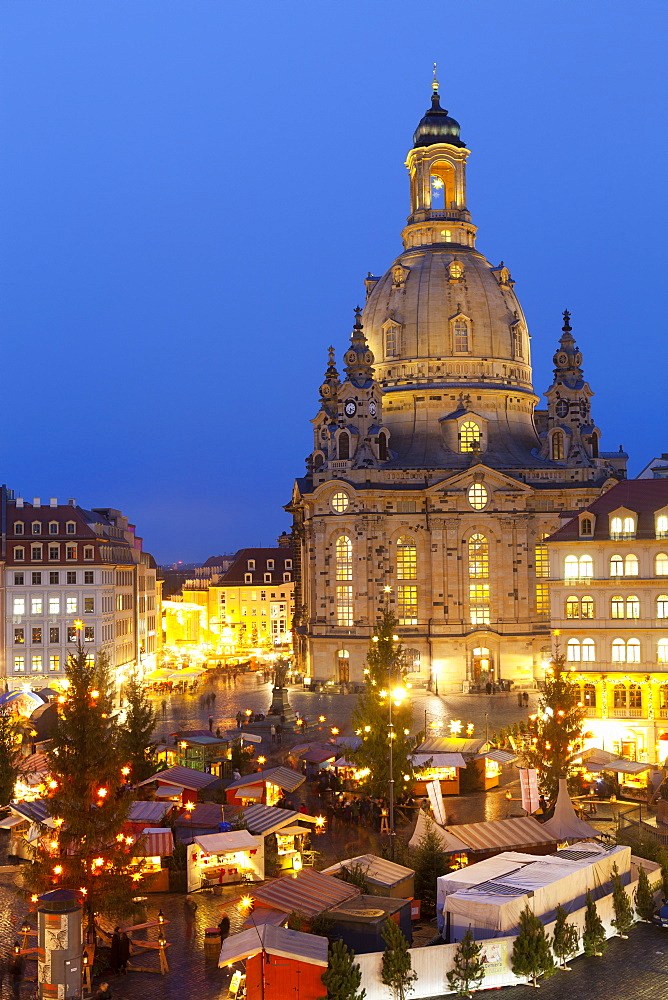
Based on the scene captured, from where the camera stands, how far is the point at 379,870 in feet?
110

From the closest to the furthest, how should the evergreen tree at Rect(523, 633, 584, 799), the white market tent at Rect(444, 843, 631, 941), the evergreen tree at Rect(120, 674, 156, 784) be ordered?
the white market tent at Rect(444, 843, 631, 941)
the evergreen tree at Rect(523, 633, 584, 799)
the evergreen tree at Rect(120, 674, 156, 784)

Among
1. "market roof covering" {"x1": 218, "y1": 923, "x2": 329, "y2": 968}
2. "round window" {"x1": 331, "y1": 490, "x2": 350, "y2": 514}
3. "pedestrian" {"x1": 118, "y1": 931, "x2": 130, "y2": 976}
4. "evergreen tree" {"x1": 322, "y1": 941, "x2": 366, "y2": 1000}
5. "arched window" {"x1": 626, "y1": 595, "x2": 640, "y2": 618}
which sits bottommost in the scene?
"pedestrian" {"x1": 118, "y1": 931, "x2": 130, "y2": 976}

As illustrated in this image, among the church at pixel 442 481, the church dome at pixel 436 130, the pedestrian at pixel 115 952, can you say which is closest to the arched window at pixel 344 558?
the church at pixel 442 481

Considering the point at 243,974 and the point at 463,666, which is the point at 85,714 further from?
the point at 463,666

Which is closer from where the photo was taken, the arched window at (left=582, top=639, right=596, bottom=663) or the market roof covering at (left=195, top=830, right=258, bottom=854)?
the market roof covering at (left=195, top=830, right=258, bottom=854)

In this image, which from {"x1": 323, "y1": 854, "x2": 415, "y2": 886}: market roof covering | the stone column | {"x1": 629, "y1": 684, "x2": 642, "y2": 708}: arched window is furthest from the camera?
{"x1": 629, "y1": 684, "x2": 642, "y2": 708}: arched window

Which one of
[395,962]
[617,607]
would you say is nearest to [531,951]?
[395,962]

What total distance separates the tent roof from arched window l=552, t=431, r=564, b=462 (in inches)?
2492

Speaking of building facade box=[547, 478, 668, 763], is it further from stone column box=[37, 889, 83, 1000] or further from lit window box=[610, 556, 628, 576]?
stone column box=[37, 889, 83, 1000]

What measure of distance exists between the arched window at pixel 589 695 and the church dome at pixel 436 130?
214ft

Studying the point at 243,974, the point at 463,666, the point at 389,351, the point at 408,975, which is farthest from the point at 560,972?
the point at 389,351

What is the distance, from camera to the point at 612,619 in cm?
6359

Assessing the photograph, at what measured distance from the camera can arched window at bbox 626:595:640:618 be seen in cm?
6306

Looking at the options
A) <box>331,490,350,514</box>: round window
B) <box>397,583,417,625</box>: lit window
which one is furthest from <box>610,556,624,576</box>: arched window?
<box>331,490,350,514</box>: round window
